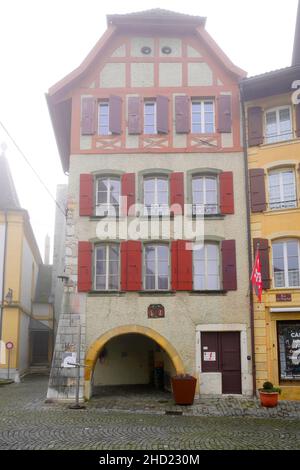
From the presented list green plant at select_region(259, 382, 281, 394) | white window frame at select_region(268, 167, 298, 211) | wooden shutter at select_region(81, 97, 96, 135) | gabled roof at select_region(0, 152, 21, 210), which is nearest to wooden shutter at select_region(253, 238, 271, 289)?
white window frame at select_region(268, 167, 298, 211)

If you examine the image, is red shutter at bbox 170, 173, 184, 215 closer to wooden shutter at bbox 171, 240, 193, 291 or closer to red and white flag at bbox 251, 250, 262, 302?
wooden shutter at bbox 171, 240, 193, 291

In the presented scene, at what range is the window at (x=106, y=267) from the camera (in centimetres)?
1758

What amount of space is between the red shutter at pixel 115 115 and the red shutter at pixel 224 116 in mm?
3580

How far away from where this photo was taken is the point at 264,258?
17203 mm

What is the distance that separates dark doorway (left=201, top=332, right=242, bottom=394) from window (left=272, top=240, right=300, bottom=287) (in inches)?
91.8

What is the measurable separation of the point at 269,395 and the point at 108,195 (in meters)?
8.48

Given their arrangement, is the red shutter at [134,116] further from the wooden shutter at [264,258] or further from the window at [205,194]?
the wooden shutter at [264,258]

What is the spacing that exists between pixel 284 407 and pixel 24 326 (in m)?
15.8

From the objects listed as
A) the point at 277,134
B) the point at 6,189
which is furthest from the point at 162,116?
the point at 6,189

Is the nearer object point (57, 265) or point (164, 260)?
point (164, 260)

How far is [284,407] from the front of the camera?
50.1ft

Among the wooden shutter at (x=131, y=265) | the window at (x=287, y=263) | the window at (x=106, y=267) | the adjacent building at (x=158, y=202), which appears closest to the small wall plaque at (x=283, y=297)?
the window at (x=287, y=263)
